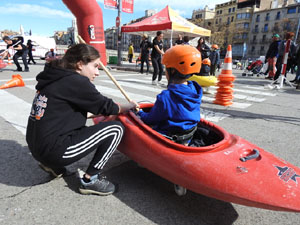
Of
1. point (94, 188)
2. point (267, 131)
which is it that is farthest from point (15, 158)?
point (267, 131)

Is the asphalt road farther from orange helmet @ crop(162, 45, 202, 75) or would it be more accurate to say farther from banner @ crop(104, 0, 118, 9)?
banner @ crop(104, 0, 118, 9)

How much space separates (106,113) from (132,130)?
0.28 meters

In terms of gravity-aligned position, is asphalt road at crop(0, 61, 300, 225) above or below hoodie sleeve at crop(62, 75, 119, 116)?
below

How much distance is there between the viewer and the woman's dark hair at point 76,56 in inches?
72.7

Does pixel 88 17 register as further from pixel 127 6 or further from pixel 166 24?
pixel 127 6

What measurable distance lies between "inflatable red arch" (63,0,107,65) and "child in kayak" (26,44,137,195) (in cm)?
954

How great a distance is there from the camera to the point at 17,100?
4930mm

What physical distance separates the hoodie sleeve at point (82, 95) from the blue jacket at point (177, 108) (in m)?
0.47

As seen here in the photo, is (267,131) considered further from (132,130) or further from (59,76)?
(59,76)

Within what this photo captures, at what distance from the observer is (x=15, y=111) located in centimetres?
414

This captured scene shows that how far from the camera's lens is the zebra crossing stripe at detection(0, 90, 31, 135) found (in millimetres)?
3503

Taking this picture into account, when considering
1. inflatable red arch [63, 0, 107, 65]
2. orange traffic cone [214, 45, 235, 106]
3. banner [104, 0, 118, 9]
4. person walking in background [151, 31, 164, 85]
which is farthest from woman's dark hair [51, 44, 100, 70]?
banner [104, 0, 118, 9]

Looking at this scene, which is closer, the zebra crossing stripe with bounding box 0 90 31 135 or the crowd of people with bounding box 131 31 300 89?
the zebra crossing stripe with bounding box 0 90 31 135

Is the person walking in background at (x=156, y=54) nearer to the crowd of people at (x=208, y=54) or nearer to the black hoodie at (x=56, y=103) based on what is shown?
the crowd of people at (x=208, y=54)
